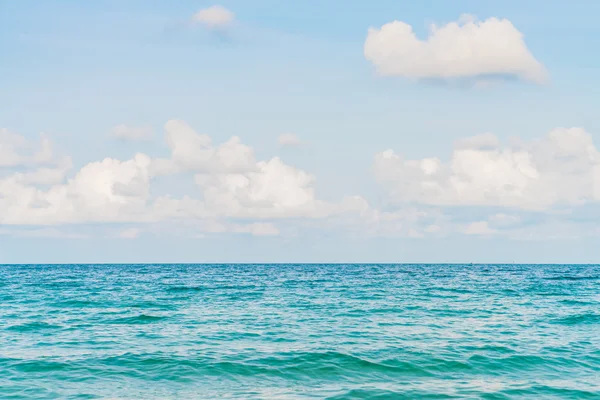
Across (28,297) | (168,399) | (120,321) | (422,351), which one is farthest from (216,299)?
(168,399)

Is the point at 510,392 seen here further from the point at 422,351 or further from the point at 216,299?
the point at 216,299

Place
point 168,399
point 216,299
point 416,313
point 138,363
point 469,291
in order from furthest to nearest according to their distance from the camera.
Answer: point 469,291 → point 216,299 → point 416,313 → point 138,363 → point 168,399

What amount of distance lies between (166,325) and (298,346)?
11.2 m

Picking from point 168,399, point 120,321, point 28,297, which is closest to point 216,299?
point 120,321

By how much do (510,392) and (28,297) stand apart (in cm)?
4850

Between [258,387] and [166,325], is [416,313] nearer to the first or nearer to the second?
[166,325]

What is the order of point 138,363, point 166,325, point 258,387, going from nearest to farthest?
point 258,387, point 138,363, point 166,325

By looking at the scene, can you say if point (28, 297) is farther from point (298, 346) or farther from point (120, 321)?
point (298, 346)

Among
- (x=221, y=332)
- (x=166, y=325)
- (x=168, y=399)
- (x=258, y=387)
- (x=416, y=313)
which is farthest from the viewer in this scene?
(x=416, y=313)

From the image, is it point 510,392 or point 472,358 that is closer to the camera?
point 510,392

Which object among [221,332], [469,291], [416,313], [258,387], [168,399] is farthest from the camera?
[469,291]

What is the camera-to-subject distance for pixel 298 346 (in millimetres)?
27875

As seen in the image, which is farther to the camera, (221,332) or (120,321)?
(120,321)

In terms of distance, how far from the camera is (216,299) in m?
51.6
